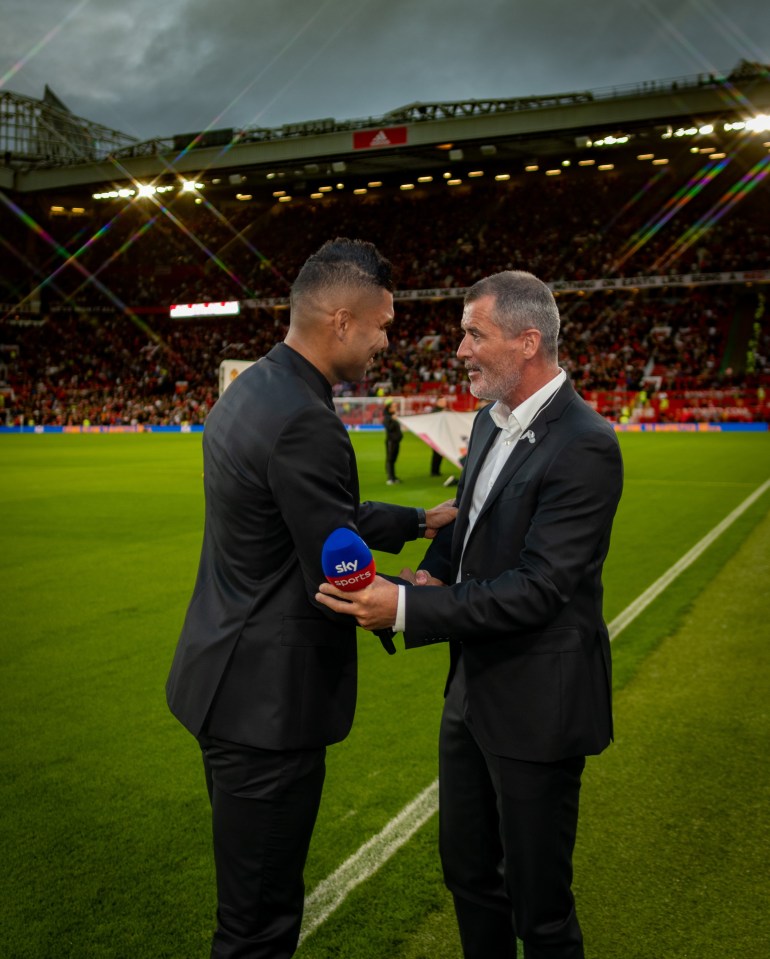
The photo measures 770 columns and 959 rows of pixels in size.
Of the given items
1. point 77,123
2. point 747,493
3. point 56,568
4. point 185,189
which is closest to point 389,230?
point 185,189

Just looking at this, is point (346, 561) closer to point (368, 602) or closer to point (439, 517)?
point (368, 602)

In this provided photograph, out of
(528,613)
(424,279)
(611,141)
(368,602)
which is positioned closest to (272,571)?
(368,602)

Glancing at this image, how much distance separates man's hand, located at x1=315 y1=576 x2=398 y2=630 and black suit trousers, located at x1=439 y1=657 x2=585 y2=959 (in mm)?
563

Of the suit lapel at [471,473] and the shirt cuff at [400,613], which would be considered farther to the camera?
the suit lapel at [471,473]

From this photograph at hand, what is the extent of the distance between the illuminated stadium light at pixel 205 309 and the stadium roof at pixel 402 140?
7509 mm

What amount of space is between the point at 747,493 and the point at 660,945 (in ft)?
45.9

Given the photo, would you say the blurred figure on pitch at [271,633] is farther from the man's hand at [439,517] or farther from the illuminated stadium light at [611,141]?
the illuminated stadium light at [611,141]

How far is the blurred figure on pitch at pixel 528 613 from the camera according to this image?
2426 millimetres

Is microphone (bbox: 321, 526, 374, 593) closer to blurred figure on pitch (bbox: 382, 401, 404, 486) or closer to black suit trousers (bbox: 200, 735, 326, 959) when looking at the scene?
black suit trousers (bbox: 200, 735, 326, 959)

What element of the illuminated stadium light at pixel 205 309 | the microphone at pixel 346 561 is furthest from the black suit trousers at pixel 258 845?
the illuminated stadium light at pixel 205 309

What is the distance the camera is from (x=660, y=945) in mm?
3256

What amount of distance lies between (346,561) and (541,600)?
0.61m

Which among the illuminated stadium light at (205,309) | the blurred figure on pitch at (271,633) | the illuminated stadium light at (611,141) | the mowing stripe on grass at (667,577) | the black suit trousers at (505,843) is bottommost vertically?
the mowing stripe on grass at (667,577)

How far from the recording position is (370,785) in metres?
4.55
